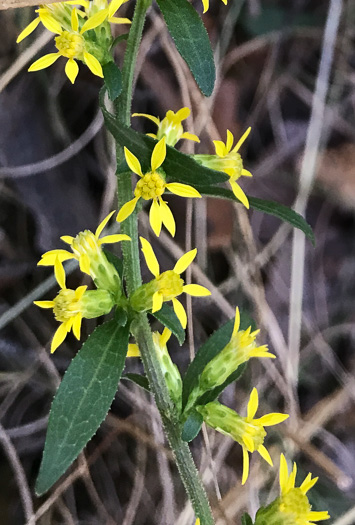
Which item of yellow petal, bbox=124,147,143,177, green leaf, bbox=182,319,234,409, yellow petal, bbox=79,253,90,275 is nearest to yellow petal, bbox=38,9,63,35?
yellow petal, bbox=124,147,143,177

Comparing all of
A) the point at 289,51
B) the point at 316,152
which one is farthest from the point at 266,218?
the point at 289,51

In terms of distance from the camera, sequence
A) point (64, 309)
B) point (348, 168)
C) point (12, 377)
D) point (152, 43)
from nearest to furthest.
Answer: point (64, 309), point (12, 377), point (152, 43), point (348, 168)

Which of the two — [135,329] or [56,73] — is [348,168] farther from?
[135,329]

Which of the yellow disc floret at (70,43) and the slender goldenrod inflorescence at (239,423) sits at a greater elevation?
the yellow disc floret at (70,43)

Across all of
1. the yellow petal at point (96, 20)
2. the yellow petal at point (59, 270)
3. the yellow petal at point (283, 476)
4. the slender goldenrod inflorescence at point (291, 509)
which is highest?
the yellow petal at point (96, 20)

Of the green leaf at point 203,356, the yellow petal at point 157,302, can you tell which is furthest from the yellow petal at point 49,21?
the green leaf at point 203,356

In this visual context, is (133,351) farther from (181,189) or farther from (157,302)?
(181,189)

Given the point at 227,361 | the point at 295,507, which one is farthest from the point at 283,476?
the point at 227,361

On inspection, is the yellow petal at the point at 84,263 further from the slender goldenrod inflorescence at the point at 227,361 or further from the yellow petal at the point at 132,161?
the slender goldenrod inflorescence at the point at 227,361
